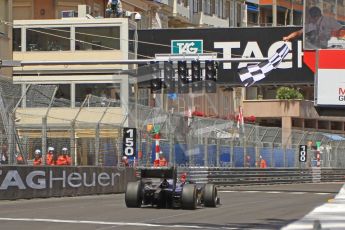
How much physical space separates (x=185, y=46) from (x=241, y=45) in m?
3.07

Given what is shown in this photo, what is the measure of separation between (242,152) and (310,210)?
70.2 feet

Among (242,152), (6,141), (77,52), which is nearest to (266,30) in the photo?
(242,152)

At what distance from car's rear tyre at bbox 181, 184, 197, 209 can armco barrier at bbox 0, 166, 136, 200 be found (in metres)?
5.54

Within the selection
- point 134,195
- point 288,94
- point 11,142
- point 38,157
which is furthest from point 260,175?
point 288,94

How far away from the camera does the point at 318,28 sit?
3588cm

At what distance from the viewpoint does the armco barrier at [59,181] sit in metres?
23.1

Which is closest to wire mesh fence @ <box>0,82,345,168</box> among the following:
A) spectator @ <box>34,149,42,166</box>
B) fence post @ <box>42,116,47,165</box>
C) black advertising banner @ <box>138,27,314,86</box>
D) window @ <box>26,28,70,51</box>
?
fence post @ <box>42,116,47,165</box>

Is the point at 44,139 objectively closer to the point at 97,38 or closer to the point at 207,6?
the point at 97,38

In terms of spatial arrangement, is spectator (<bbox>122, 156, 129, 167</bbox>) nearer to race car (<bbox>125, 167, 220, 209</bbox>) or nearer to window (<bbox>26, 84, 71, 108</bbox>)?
window (<bbox>26, 84, 71, 108</bbox>)

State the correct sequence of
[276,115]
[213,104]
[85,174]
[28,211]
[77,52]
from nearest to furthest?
[28,211]
[85,174]
[77,52]
[213,104]
[276,115]

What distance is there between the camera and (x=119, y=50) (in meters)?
48.6

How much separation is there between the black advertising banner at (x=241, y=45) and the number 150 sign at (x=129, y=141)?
52.6ft

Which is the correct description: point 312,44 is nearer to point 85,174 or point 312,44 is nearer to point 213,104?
point 85,174

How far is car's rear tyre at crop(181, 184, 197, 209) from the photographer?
1956 centimetres
